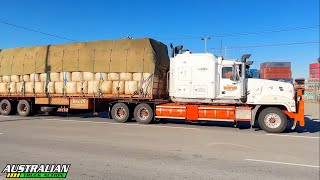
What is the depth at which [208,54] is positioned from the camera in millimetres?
13664

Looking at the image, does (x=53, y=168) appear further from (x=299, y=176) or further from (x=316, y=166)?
(x=316, y=166)

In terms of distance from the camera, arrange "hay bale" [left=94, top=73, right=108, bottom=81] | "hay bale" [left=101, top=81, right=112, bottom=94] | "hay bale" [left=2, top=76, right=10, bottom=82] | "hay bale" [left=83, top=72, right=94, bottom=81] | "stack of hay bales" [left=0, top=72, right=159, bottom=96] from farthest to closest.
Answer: "hay bale" [left=2, top=76, right=10, bottom=82]
"hay bale" [left=83, top=72, right=94, bottom=81]
"hay bale" [left=94, top=73, right=108, bottom=81]
"hay bale" [left=101, top=81, right=112, bottom=94]
"stack of hay bales" [left=0, top=72, right=159, bottom=96]

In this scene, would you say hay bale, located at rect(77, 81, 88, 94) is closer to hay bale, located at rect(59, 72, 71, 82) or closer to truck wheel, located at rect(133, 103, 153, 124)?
hay bale, located at rect(59, 72, 71, 82)

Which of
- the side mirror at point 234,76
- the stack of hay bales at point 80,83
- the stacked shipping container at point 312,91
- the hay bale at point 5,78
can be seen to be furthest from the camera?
the stacked shipping container at point 312,91

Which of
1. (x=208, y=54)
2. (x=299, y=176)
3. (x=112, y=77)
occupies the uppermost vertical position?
(x=208, y=54)

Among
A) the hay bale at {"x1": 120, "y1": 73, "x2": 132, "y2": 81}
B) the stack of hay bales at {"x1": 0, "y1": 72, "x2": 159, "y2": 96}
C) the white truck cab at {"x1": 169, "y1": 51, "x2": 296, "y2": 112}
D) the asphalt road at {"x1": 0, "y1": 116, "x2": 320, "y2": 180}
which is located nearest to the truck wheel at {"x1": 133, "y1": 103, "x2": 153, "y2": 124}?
the stack of hay bales at {"x1": 0, "y1": 72, "x2": 159, "y2": 96}

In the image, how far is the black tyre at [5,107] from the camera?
1833 centimetres

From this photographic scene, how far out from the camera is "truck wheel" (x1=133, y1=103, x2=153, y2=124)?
14.5m

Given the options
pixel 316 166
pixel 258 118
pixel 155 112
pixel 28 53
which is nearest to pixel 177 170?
pixel 316 166

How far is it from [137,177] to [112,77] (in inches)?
400

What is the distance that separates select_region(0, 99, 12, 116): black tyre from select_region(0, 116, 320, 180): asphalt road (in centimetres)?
797

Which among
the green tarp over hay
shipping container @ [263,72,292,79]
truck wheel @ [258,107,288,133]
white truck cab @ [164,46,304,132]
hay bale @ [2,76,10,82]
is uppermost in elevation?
shipping container @ [263,72,292,79]

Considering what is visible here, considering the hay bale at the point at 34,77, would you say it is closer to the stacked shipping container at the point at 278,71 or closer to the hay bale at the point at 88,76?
the hay bale at the point at 88,76

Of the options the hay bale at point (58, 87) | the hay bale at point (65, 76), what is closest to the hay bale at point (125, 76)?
the hay bale at point (65, 76)
